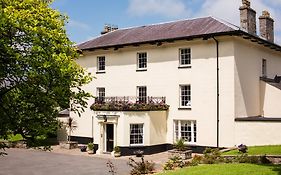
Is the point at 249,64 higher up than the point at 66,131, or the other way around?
the point at 249,64

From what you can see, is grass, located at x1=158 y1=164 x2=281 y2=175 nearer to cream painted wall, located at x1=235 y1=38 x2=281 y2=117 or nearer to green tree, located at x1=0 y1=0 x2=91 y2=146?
green tree, located at x1=0 y1=0 x2=91 y2=146

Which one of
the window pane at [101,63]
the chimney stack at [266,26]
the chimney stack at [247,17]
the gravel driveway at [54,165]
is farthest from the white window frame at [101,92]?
the chimney stack at [266,26]

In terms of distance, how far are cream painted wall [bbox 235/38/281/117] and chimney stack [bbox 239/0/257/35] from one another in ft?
5.01

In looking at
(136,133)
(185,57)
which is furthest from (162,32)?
(136,133)

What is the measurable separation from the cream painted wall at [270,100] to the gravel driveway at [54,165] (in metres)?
12.5

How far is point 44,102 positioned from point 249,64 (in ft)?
67.7

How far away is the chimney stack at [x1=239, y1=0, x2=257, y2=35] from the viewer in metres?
29.0

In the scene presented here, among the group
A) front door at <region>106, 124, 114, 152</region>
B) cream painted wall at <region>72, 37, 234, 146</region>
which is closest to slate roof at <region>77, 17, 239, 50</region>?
cream painted wall at <region>72, 37, 234, 146</region>

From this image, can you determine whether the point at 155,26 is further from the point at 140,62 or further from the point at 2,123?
the point at 2,123

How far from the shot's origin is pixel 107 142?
2831 cm

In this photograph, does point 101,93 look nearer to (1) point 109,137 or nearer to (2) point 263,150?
(1) point 109,137

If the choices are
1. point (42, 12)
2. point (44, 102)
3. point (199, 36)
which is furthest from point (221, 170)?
point (199, 36)

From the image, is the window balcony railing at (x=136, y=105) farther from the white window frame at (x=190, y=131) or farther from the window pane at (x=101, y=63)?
the window pane at (x=101, y=63)

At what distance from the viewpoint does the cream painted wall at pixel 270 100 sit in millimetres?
28328
